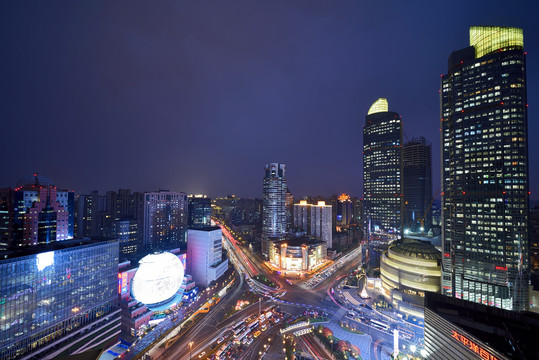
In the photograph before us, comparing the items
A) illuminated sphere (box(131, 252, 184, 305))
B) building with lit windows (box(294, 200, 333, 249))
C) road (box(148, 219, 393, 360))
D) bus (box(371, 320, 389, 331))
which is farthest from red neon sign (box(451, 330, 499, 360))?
building with lit windows (box(294, 200, 333, 249))

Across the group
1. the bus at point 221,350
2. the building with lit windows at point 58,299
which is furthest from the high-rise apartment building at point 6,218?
the bus at point 221,350

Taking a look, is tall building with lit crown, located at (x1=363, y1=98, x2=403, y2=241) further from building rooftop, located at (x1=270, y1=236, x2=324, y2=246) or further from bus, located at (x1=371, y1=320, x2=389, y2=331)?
bus, located at (x1=371, y1=320, x2=389, y2=331)

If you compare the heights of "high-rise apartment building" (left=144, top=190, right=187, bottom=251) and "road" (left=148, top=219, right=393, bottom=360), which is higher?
"high-rise apartment building" (left=144, top=190, right=187, bottom=251)

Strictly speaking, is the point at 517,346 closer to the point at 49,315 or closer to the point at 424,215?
the point at 49,315

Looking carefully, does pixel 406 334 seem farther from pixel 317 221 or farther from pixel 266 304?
pixel 317 221

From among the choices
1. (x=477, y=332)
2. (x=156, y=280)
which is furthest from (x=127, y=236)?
(x=477, y=332)

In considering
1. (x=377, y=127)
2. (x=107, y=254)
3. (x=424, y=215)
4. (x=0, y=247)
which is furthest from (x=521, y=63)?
(x=0, y=247)
